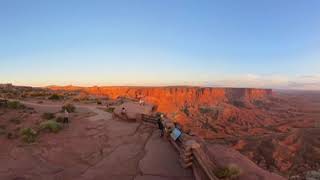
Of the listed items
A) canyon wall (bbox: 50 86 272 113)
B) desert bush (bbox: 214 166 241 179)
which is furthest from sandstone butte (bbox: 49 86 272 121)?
desert bush (bbox: 214 166 241 179)

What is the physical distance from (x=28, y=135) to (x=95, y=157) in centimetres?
→ 434

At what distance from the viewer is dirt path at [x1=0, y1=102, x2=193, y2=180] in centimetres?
870

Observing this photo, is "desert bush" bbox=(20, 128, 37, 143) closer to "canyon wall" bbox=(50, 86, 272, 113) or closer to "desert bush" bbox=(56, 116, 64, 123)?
"desert bush" bbox=(56, 116, 64, 123)

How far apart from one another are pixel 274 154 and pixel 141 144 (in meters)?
21.6

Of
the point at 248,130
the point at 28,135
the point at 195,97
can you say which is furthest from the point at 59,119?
the point at 195,97


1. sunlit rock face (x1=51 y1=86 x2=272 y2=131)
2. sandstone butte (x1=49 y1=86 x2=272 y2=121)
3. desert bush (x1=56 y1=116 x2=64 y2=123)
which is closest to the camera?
desert bush (x1=56 y1=116 x2=64 y2=123)

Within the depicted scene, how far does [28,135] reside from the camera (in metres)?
13.0

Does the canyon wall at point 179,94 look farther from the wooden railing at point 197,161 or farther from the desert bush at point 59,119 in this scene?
the wooden railing at point 197,161

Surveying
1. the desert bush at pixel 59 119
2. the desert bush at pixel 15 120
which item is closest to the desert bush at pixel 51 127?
the desert bush at pixel 59 119

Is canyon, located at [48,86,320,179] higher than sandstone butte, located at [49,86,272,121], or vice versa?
sandstone butte, located at [49,86,272,121]

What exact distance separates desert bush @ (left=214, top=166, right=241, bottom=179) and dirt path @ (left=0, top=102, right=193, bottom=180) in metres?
1.51

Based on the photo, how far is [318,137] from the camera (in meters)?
37.8

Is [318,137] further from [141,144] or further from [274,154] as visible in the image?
[141,144]

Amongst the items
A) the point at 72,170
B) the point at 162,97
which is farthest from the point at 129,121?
the point at 162,97
